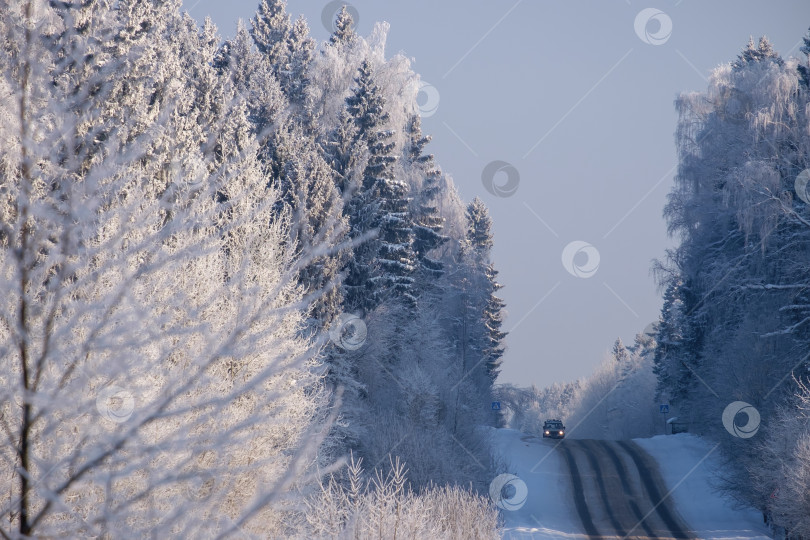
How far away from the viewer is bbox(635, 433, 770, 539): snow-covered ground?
2802 centimetres

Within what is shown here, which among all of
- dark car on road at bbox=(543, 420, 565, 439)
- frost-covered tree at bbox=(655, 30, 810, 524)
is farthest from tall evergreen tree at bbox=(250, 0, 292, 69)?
dark car on road at bbox=(543, 420, 565, 439)

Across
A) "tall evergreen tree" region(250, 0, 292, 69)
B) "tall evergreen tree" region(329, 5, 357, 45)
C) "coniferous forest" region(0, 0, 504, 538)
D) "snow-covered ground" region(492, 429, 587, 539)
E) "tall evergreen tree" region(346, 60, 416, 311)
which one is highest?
"tall evergreen tree" region(329, 5, 357, 45)

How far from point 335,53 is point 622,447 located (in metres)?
29.6

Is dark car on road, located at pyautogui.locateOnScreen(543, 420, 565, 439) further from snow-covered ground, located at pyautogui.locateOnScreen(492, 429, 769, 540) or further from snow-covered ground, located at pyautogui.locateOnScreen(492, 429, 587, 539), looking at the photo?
snow-covered ground, located at pyautogui.locateOnScreen(492, 429, 769, 540)

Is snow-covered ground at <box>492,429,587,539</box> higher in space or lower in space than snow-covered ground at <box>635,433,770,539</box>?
lower

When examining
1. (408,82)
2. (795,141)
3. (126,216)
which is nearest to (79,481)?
(126,216)

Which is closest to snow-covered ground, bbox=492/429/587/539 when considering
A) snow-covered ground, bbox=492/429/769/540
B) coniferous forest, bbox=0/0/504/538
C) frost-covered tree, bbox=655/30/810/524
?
snow-covered ground, bbox=492/429/769/540

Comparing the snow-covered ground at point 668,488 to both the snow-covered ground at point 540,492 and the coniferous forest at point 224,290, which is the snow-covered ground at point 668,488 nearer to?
the snow-covered ground at point 540,492

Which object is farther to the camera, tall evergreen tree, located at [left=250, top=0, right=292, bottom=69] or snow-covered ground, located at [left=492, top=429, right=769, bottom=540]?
tall evergreen tree, located at [left=250, top=0, right=292, bottom=69]

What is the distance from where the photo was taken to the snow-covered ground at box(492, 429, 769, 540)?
91.0ft

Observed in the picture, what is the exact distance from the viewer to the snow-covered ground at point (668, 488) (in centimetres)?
2775

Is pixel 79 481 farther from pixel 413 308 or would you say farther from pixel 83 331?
pixel 413 308

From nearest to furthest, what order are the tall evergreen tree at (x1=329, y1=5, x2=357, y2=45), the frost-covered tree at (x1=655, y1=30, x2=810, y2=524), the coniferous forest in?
the coniferous forest < the frost-covered tree at (x1=655, y1=30, x2=810, y2=524) < the tall evergreen tree at (x1=329, y1=5, x2=357, y2=45)

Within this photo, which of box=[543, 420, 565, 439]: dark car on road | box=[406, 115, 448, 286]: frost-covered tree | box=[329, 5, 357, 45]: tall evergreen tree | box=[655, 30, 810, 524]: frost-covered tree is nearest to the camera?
box=[655, 30, 810, 524]: frost-covered tree
